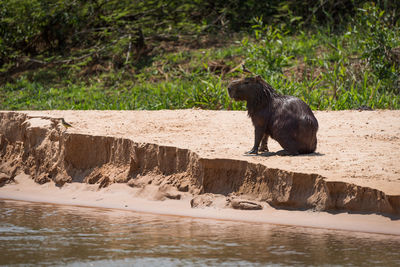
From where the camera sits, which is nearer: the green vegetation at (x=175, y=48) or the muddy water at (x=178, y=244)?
the muddy water at (x=178, y=244)

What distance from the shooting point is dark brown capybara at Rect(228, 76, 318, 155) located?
6.56m

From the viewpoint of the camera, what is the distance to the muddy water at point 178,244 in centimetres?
455

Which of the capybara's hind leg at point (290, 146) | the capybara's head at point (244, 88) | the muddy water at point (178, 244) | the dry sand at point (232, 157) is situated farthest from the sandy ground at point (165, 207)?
the capybara's head at point (244, 88)

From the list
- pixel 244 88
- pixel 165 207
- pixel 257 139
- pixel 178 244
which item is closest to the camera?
pixel 178 244

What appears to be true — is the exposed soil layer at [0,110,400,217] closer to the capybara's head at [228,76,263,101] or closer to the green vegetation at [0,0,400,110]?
the capybara's head at [228,76,263,101]

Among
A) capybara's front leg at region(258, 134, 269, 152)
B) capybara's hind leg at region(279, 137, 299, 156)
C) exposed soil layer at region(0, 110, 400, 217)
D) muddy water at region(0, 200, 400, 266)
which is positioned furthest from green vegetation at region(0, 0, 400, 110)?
muddy water at region(0, 200, 400, 266)

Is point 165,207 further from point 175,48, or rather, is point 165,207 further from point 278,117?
point 175,48

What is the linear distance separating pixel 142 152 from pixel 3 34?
10.5 metres

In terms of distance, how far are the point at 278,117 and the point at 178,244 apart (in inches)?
85.3

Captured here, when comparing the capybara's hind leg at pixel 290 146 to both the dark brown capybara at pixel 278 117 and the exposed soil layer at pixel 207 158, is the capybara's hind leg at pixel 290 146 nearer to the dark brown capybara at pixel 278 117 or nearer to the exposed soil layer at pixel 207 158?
the dark brown capybara at pixel 278 117

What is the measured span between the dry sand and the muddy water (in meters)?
0.23

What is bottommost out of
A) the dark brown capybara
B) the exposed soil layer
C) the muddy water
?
the muddy water

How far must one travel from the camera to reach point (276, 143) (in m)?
7.70

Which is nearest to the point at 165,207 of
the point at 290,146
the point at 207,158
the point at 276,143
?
the point at 207,158
